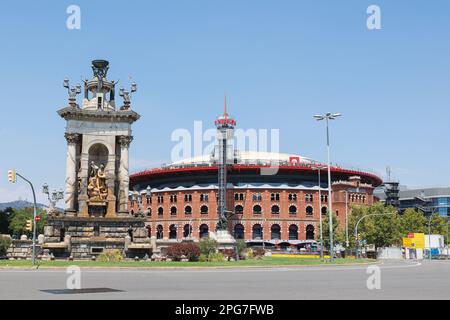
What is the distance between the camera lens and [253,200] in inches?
4732

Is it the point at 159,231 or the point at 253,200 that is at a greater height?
the point at 253,200

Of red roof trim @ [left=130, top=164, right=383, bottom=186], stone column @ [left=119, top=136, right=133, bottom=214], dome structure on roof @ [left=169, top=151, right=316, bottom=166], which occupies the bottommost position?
stone column @ [left=119, top=136, right=133, bottom=214]

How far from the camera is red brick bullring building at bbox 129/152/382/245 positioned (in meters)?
119

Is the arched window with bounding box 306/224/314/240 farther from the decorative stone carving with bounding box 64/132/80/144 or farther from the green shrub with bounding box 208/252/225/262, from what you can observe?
the decorative stone carving with bounding box 64/132/80/144

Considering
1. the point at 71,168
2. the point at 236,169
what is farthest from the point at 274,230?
the point at 71,168

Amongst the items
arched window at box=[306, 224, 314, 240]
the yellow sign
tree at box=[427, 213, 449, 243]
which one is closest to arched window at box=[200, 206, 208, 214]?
arched window at box=[306, 224, 314, 240]

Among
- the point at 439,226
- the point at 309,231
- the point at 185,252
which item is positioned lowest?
the point at 185,252

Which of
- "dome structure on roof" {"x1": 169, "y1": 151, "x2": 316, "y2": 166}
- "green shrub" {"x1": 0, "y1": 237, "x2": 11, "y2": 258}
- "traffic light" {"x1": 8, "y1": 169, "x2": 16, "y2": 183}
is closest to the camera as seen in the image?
"traffic light" {"x1": 8, "y1": 169, "x2": 16, "y2": 183}

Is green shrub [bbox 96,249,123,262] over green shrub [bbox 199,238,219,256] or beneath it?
beneath

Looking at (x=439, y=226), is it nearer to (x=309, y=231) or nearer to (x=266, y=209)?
(x=309, y=231)

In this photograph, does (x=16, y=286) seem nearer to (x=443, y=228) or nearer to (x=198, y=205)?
(x=198, y=205)

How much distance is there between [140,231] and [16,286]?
32.5m
